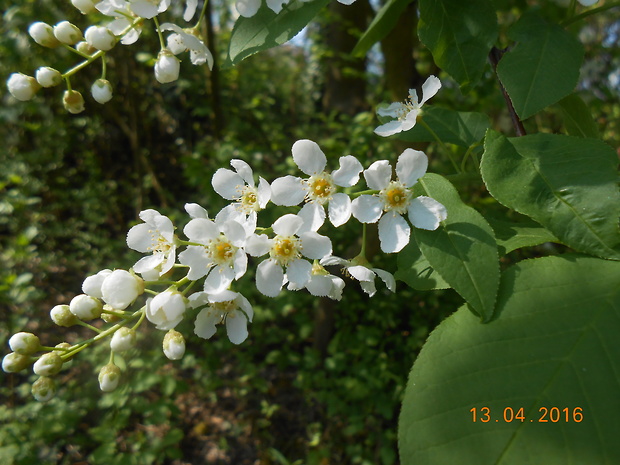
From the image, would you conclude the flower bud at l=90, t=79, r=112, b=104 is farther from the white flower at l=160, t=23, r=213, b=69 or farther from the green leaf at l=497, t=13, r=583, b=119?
the green leaf at l=497, t=13, r=583, b=119

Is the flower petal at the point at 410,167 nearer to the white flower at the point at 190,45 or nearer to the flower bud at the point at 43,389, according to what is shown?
the white flower at the point at 190,45

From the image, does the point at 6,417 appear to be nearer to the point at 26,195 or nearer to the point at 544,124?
the point at 26,195

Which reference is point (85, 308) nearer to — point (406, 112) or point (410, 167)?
point (410, 167)

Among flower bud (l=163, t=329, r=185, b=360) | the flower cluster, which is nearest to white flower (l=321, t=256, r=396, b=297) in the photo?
the flower cluster

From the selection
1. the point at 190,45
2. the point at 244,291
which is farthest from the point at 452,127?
the point at 244,291

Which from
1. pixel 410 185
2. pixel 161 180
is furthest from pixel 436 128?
pixel 161 180
